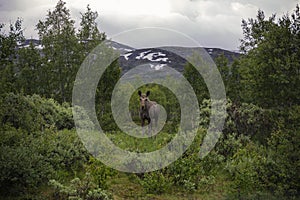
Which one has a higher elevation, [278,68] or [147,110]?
[278,68]

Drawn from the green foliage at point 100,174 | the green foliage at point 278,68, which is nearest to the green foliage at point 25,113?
the green foliage at point 100,174

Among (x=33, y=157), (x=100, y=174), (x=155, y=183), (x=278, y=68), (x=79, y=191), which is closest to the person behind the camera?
Result: (x=79, y=191)

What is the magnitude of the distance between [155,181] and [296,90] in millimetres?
10266

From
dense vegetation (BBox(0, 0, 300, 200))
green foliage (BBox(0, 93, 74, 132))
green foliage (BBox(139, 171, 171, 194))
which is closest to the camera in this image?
dense vegetation (BBox(0, 0, 300, 200))

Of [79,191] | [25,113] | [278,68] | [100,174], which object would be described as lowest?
[79,191]

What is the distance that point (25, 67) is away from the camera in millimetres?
27781

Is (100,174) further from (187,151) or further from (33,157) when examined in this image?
(187,151)

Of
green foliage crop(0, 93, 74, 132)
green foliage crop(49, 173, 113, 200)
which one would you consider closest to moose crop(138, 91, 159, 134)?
green foliage crop(0, 93, 74, 132)

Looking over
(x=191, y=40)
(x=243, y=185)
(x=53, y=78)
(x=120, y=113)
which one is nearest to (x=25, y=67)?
(x=53, y=78)

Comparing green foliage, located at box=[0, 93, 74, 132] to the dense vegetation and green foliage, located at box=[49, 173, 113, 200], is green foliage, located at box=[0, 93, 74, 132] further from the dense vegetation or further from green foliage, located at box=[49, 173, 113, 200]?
green foliage, located at box=[49, 173, 113, 200]

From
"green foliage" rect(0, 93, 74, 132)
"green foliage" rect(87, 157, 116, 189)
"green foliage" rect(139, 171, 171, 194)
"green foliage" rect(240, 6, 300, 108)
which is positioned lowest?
"green foliage" rect(139, 171, 171, 194)

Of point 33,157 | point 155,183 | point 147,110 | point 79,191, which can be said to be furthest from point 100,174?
point 147,110

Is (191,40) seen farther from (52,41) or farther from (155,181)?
(52,41)

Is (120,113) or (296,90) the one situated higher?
(296,90)
